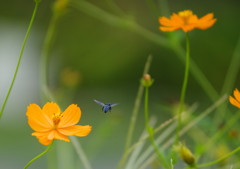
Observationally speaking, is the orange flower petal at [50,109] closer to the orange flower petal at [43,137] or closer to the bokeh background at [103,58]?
the orange flower petal at [43,137]

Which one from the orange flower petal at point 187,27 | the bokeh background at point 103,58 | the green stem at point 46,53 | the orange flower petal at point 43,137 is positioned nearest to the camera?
the orange flower petal at point 43,137

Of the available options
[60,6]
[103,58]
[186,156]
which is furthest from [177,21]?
[103,58]

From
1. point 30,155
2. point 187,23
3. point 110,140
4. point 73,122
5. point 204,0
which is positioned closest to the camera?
point 73,122

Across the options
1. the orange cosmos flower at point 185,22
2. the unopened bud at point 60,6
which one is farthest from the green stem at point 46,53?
the orange cosmos flower at point 185,22

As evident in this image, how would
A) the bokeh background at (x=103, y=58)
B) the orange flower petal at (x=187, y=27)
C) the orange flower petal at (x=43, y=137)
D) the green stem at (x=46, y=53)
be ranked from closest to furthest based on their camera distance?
the orange flower petal at (x=43, y=137) < the orange flower petal at (x=187, y=27) < the green stem at (x=46, y=53) < the bokeh background at (x=103, y=58)

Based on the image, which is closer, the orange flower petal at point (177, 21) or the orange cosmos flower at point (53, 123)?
the orange cosmos flower at point (53, 123)

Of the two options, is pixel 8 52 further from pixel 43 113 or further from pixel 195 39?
pixel 43 113

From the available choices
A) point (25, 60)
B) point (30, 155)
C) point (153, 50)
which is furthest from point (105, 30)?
point (30, 155)
